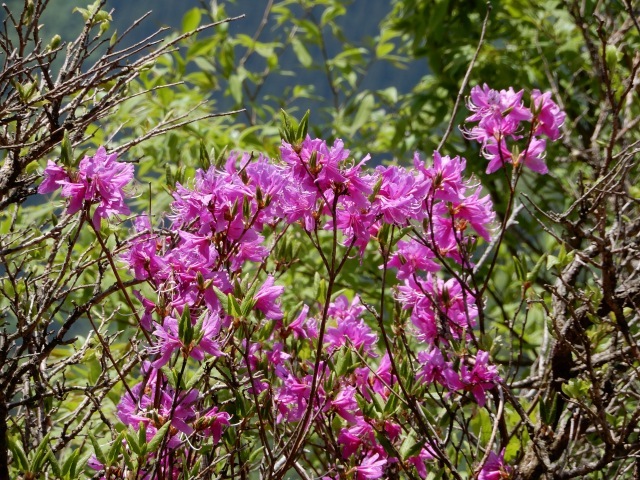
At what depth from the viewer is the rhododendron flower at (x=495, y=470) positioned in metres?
1.51

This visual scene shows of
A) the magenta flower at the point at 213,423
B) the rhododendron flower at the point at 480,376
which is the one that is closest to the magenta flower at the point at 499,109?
the rhododendron flower at the point at 480,376

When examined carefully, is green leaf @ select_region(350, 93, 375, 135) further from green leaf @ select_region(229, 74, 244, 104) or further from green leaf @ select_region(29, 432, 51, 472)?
green leaf @ select_region(29, 432, 51, 472)

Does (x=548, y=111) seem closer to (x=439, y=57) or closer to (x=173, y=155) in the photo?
(x=173, y=155)

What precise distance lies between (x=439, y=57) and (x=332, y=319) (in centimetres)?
203

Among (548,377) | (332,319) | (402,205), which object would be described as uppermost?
(402,205)

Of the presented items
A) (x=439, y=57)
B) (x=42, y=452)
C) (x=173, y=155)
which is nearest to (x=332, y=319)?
(x=42, y=452)

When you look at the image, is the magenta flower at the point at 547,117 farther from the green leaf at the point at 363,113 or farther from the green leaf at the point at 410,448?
Answer: the green leaf at the point at 363,113

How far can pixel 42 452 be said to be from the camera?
3.86ft

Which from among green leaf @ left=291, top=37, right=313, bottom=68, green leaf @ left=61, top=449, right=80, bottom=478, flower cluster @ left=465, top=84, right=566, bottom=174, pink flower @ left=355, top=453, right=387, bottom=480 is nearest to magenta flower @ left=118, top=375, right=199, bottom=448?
green leaf @ left=61, top=449, right=80, bottom=478

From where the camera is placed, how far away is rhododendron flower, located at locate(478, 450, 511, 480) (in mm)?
1514

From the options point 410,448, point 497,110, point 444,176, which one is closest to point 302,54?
point 497,110

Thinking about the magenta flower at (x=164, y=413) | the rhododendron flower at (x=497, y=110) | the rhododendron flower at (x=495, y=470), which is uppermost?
the rhododendron flower at (x=497, y=110)

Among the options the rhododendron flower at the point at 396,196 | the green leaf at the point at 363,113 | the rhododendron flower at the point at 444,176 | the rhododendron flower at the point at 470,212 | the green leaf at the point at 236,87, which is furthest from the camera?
the green leaf at the point at 363,113

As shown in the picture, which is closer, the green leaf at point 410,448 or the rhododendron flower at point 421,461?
the green leaf at point 410,448
